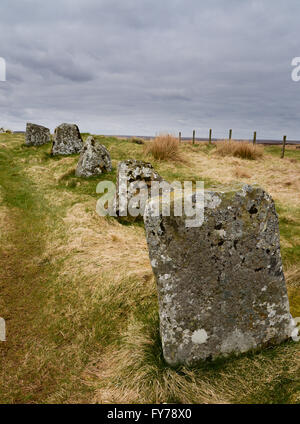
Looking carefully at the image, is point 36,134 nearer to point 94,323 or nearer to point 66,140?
point 66,140

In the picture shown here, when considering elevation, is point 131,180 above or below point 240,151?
below

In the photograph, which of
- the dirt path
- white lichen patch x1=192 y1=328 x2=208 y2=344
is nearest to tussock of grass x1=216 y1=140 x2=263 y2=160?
the dirt path

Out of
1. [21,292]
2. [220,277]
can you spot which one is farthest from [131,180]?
[220,277]

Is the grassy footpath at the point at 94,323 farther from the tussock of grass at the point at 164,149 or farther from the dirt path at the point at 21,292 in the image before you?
the tussock of grass at the point at 164,149

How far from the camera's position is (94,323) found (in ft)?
15.1

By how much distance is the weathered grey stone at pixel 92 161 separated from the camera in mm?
11539

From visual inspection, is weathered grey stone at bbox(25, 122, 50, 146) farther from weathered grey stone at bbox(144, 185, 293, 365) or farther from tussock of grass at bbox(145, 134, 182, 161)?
weathered grey stone at bbox(144, 185, 293, 365)

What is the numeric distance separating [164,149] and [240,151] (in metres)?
6.07

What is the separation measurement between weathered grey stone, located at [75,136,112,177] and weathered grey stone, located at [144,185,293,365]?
877cm

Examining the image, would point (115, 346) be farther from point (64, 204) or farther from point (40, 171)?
point (40, 171)

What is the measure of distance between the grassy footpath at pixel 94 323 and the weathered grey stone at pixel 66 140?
6949 mm

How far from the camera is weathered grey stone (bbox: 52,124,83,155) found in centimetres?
1543
